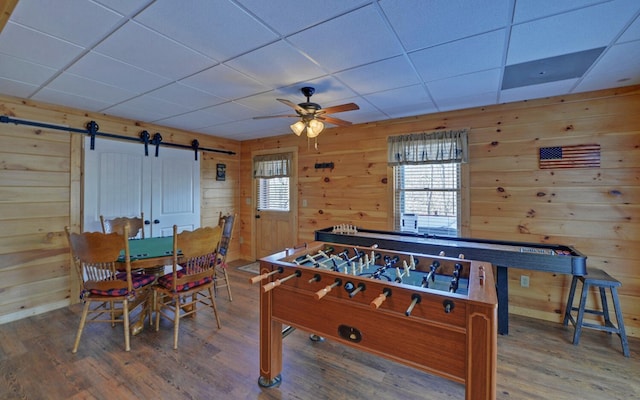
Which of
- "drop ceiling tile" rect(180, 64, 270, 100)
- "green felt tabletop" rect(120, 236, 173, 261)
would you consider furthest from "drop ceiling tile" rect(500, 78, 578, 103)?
"green felt tabletop" rect(120, 236, 173, 261)

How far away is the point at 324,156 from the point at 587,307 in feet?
11.9

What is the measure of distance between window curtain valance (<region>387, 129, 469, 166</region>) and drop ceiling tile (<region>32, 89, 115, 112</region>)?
142 inches

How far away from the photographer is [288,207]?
494cm

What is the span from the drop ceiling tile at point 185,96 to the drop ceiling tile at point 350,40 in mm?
1416

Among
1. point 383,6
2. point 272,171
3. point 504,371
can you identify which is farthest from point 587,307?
point 272,171

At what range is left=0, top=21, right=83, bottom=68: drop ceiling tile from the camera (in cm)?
179

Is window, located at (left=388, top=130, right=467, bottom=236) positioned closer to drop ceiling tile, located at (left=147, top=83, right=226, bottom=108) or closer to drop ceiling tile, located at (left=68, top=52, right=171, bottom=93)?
drop ceiling tile, located at (left=147, top=83, right=226, bottom=108)

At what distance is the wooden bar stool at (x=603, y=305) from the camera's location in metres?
→ 2.35

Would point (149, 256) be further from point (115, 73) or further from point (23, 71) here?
point (23, 71)

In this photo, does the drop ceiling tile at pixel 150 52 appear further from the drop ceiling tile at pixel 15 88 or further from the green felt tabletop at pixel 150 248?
the green felt tabletop at pixel 150 248

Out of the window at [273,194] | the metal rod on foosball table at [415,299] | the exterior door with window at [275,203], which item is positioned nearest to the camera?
the metal rod on foosball table at [415,299]

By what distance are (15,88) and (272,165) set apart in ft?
10.4

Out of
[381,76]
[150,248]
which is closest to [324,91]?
[381,76]

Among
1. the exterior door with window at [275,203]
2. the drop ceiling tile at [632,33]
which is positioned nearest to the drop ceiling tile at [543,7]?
the drop ceiling tile at [632,33]
